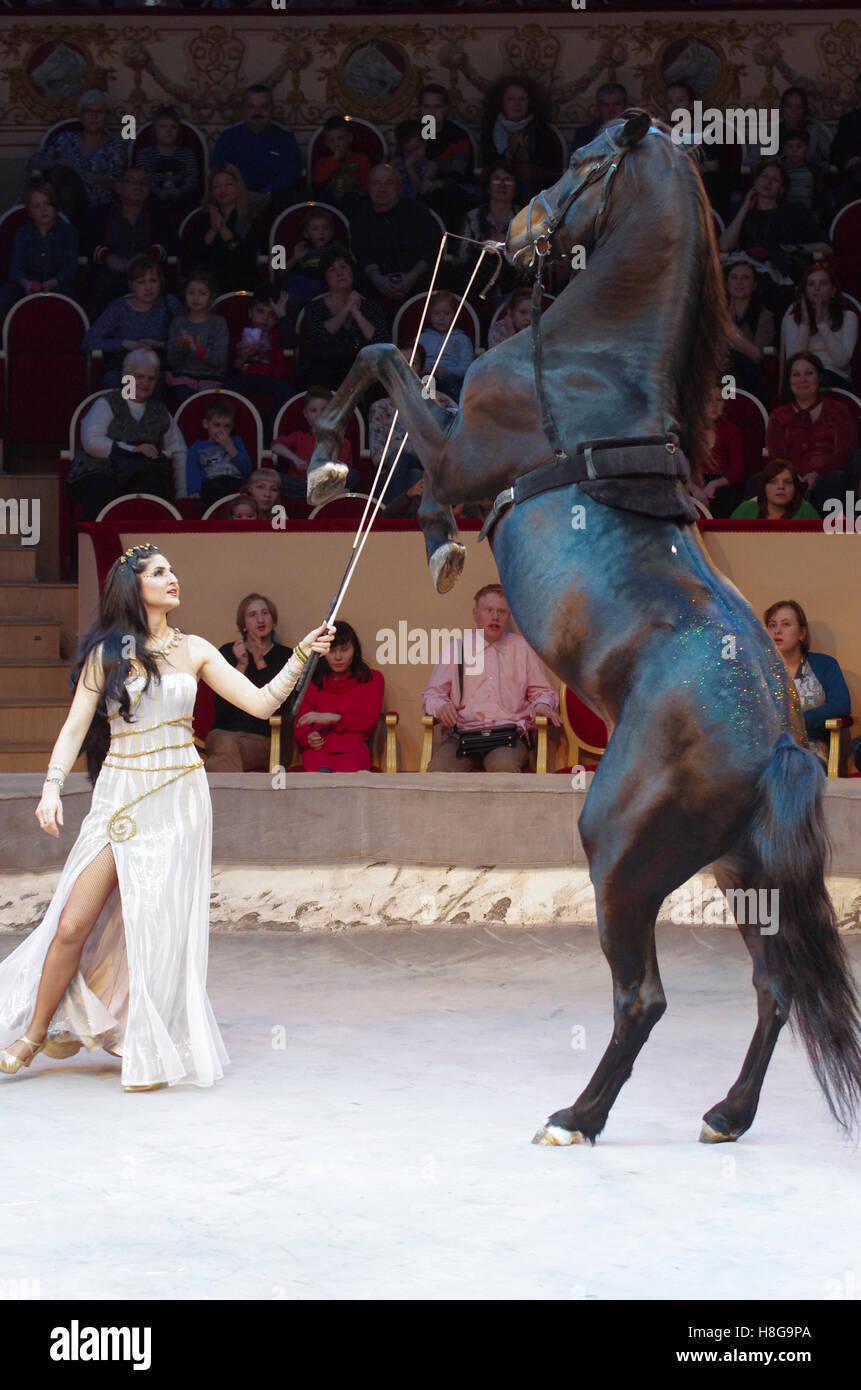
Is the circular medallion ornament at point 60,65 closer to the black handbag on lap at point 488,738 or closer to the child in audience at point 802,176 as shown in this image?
the child in audience at point 802,176

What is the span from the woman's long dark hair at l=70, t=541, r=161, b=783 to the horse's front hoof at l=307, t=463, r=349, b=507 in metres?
0.77

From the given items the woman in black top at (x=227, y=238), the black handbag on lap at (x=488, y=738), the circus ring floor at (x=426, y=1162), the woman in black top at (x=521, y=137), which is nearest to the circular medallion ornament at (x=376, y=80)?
the woman in black top at (x=521, y=137)

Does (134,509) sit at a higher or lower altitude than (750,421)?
lower

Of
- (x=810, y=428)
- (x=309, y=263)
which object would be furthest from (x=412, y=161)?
(x=810, y=428)

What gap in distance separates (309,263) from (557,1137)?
297 inches

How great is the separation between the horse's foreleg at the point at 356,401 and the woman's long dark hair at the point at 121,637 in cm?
78

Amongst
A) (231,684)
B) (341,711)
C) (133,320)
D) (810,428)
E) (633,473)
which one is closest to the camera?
(633,473)

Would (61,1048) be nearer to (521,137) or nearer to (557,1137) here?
(557,1137)

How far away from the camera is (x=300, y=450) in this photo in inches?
373

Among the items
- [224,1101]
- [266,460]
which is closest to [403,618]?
[266,460]

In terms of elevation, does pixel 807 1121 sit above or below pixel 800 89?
below

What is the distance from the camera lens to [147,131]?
11.5 meters

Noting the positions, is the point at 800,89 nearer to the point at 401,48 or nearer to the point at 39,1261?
the point at 401,48

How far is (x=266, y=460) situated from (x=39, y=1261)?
6.54 m
